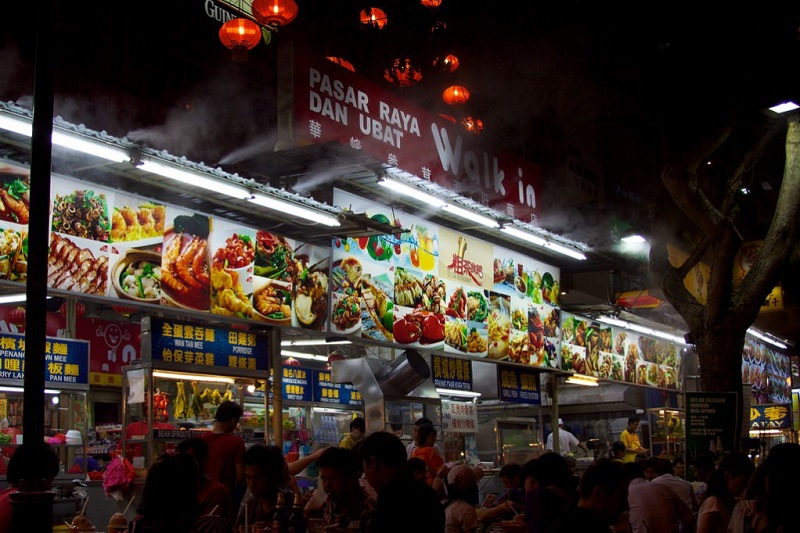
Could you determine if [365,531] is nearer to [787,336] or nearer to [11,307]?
[11,307]

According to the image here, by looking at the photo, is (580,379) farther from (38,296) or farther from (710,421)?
(38,296)

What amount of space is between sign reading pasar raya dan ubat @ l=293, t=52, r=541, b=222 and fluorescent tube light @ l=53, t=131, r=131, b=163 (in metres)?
2.48

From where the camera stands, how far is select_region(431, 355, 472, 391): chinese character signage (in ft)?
45.9

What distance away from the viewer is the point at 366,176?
1104cm

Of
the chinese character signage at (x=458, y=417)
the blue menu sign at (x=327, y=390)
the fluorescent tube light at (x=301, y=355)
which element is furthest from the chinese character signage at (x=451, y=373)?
the fluorescent tube light at (x=301, y=355)

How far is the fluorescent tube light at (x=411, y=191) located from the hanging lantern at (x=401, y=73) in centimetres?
856

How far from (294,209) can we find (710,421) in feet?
21.7

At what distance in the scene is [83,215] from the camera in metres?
8.80

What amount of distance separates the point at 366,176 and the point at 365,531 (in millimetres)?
7059

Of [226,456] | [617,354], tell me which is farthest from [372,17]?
[226,456]

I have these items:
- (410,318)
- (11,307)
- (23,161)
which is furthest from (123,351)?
(23,161)

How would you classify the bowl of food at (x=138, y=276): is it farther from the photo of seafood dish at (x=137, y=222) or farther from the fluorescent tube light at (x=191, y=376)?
the fluorescent tube light at (x=191, y=376)

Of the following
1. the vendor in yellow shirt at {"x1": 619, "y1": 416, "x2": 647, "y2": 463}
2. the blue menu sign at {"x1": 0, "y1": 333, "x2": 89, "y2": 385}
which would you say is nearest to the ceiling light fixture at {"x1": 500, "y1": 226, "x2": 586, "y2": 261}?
the vendor in yellow shirt at {"x1": 619, "y1": 416, "x2": 647, "y2": 463}

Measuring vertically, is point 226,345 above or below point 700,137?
below
